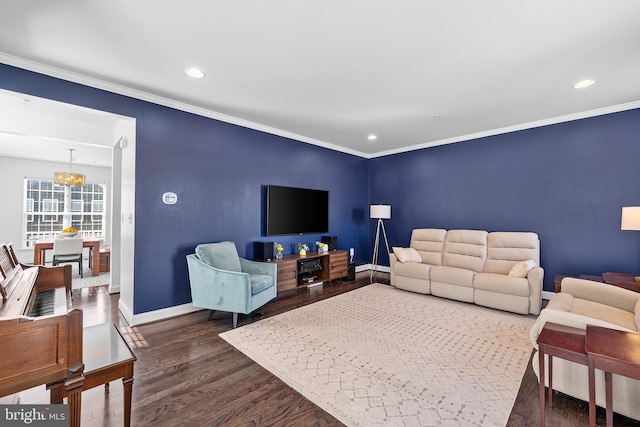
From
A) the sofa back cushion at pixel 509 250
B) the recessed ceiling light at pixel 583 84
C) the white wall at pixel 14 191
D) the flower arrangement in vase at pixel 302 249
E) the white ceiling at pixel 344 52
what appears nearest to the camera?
the white ceiling at pixel 344 52

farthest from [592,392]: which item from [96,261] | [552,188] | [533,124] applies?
[96,261]

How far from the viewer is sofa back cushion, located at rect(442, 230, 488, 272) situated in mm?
4328

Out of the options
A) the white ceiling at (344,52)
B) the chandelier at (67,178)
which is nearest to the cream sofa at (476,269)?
the white ceiling at (344,52)

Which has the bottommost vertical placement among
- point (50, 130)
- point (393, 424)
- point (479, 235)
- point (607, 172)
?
point (393, 424)

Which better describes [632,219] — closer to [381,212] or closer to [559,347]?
[559,347]

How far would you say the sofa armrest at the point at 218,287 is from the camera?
3.09 metres

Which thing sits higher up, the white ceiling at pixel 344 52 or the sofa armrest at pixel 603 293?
the white ceiling at pixel 344 52

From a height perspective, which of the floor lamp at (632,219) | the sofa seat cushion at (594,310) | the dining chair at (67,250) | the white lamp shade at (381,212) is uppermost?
the white lamp shade at (381,212)

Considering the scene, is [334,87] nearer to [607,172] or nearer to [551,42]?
[551,42]

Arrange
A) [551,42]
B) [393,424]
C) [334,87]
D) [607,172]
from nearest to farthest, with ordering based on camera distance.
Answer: [393,424], [551,42], [334,87], [607,172]

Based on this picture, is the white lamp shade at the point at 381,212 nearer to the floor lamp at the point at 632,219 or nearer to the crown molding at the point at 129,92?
the crown molding at the point at 129,92

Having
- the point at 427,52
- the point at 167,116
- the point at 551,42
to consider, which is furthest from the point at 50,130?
the point at 551,42

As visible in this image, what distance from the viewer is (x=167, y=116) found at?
136 inches

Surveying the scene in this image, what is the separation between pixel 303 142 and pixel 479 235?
3.38 meters
